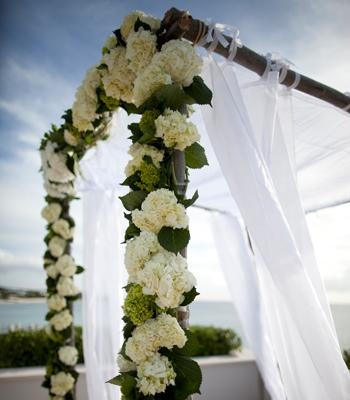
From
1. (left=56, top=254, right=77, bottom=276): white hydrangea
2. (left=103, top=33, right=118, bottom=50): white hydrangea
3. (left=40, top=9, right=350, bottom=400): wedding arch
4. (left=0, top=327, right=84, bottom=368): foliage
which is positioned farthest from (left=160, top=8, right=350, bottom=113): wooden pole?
(left=0, top=327, right=84, bottom=368): foliage

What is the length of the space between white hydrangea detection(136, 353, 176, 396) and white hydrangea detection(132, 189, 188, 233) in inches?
17.5

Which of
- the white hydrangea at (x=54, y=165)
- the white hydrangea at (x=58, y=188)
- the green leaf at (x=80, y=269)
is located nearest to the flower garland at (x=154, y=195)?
the white hydrangea at (x=54, y=165)

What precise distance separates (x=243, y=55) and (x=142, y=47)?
0.54 m

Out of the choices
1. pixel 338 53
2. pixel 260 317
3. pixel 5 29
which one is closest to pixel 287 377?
pixel 260 317

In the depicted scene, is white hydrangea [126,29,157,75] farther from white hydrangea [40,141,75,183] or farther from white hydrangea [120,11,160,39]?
white hydrangea [40,141,75,183]

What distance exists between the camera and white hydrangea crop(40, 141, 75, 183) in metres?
2.62

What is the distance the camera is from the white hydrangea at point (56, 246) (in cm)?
282

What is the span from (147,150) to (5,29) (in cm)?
234

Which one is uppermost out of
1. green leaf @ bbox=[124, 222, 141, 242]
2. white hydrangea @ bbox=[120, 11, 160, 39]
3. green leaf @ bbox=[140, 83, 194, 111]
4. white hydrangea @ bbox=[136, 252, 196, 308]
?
white hydrangea @ bbox=[120, 11, 160, 39]

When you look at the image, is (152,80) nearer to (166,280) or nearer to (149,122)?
(149,122)

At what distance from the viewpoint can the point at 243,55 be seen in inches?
67.7

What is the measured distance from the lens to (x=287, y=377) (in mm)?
1684

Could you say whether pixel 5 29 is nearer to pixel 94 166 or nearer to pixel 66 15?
pixel 66 15

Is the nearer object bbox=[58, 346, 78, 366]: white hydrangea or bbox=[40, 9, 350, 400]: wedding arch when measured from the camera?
bbox=[40, 9, 350, 400]: wedding arch
